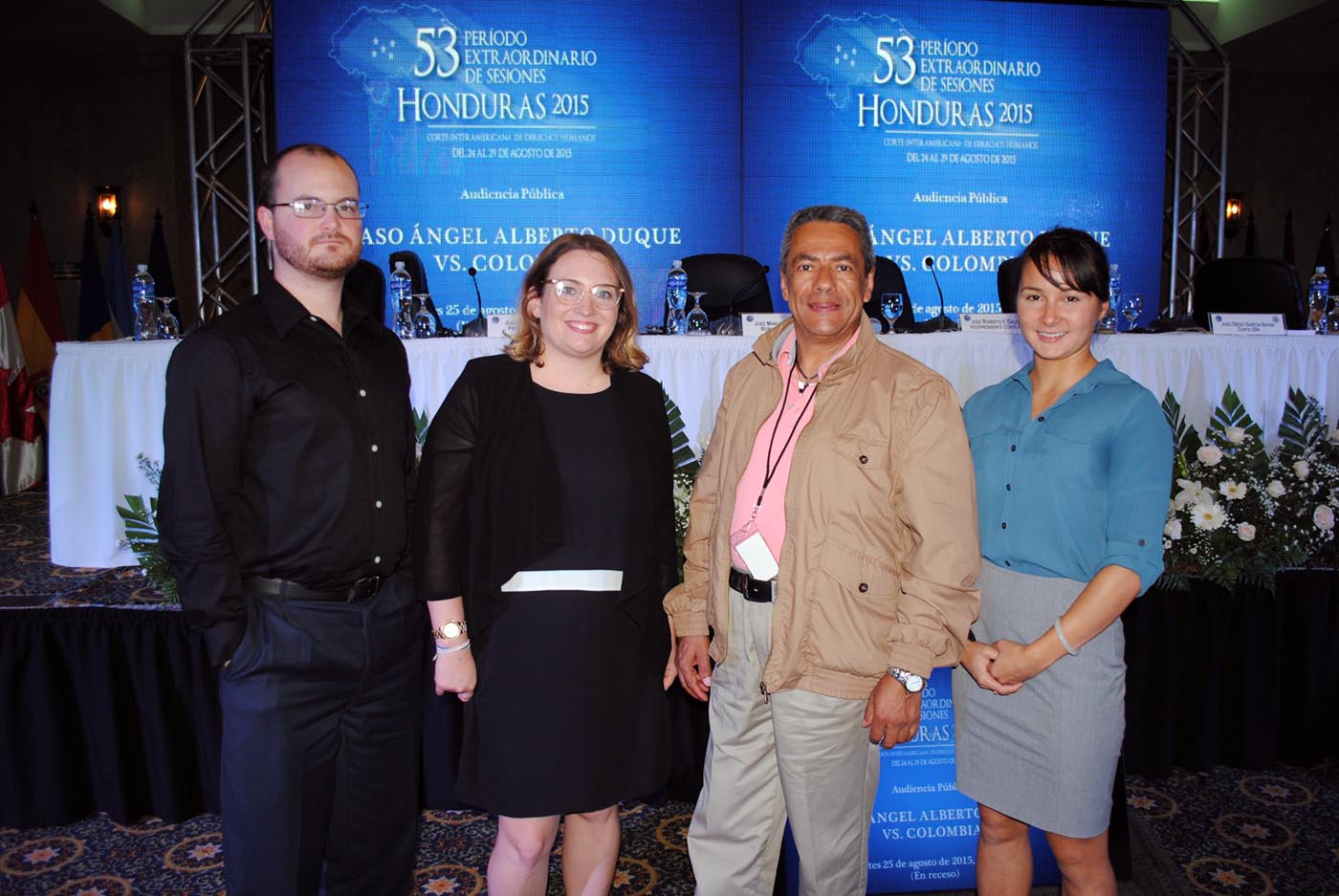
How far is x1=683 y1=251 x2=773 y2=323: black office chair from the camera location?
4.61 meters

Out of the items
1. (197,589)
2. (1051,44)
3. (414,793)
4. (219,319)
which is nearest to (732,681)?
(414,793)

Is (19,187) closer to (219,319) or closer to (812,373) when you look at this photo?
(219,319)

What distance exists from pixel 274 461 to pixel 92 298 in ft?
27.8

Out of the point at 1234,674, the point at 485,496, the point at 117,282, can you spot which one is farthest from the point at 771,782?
the point at 117,282

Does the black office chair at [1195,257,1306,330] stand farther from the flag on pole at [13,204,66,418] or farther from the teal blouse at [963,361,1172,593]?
the flag on pole at [13,204,66,418]

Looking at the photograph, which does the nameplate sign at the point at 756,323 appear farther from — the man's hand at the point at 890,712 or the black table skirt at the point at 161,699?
the man's hand at the point at 890,712

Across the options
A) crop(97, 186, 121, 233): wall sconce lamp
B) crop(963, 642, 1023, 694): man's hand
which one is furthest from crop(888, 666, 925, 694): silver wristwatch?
crop(97, 186, 121, 233): wall sconce lamp

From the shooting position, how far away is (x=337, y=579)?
172cm

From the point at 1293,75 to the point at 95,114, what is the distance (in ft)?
41.2

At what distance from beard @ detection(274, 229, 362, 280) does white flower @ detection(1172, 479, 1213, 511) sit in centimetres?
246

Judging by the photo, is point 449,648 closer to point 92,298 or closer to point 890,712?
point 890,712

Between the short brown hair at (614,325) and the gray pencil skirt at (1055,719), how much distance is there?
814 mm

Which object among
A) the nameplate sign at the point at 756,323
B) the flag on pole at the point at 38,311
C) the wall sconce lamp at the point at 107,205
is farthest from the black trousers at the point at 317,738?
the wall sconce lamp at the point at 107,205

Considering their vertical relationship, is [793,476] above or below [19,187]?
below
